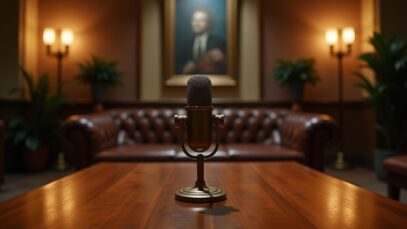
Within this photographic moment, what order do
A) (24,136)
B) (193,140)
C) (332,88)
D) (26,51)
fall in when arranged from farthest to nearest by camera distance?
(332,88)
(26,51)
(24,136)
(193,140)

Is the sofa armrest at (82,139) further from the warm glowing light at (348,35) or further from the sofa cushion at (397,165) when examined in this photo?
the warm glowing light at (348,35)

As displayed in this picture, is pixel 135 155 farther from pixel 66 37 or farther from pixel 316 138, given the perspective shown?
pixel 66 37

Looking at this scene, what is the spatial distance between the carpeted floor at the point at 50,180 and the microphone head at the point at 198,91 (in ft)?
8.92

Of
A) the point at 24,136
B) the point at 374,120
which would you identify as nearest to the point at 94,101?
the point at 24,136

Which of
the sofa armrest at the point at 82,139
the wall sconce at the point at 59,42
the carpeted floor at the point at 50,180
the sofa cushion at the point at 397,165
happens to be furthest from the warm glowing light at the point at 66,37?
the sofa cushion at the point at 397,165

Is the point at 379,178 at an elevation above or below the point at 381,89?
below

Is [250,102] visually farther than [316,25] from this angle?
No

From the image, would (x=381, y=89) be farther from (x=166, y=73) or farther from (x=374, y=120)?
(x=166, y=73)

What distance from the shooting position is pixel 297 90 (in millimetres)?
5098

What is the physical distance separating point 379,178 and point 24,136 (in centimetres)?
422

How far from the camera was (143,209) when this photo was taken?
121 cm

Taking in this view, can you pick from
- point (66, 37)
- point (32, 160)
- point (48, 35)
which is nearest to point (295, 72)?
point (66, 37)

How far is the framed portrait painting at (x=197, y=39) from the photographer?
5.47m

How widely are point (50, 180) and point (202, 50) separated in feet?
8.38
